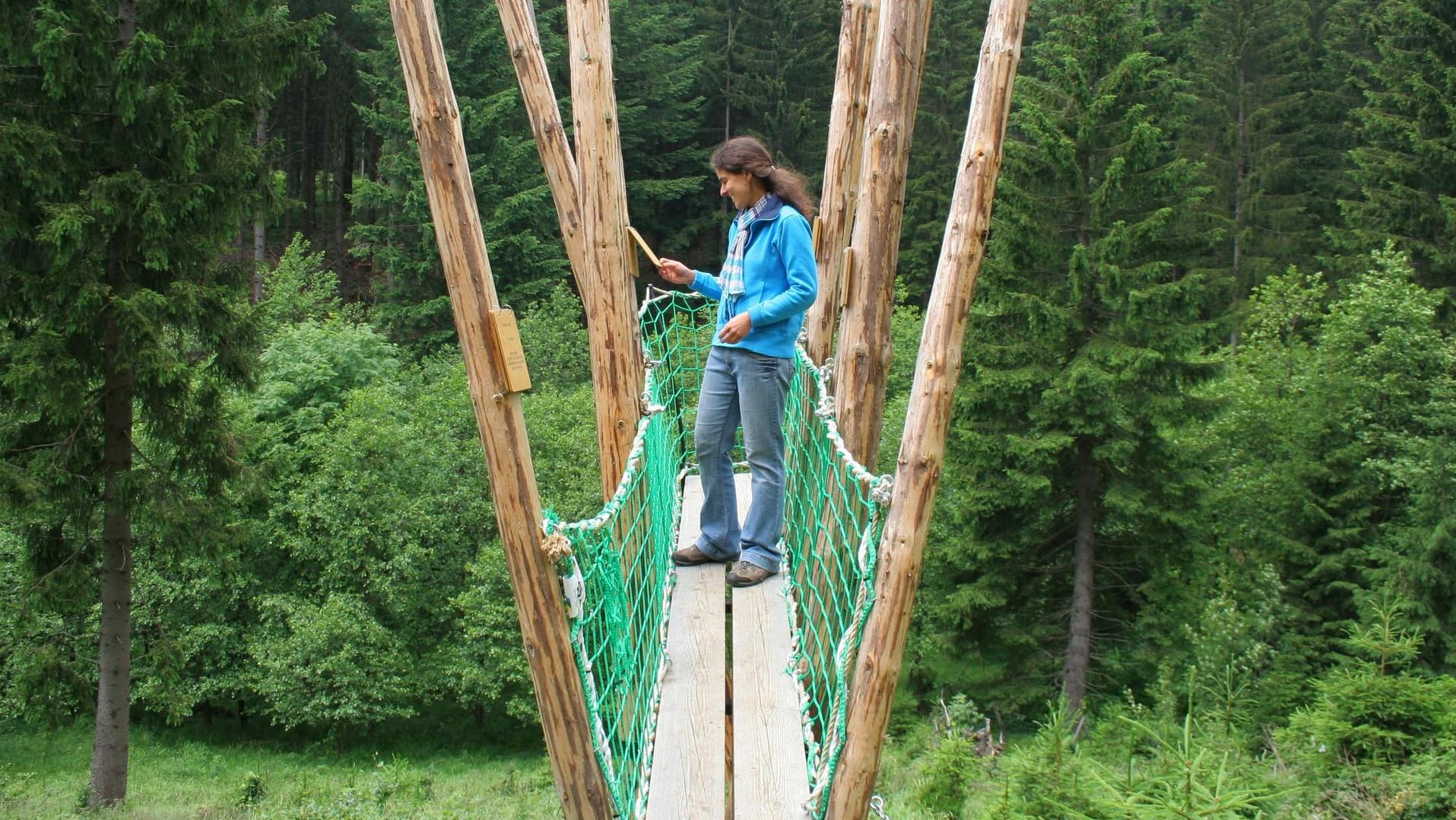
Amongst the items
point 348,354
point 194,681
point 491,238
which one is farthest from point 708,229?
point 194,681

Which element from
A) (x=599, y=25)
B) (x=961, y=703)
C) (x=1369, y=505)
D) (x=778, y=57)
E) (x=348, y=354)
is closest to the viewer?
(x=599, y=25)

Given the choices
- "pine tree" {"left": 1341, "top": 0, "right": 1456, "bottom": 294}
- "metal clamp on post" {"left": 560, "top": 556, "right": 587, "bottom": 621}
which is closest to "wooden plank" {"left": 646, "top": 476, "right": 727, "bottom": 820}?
"metal clamp on post" {"left": 560, "top": 556, "right": 587, "bottom": 621}

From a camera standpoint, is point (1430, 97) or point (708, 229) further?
point (708, 229)

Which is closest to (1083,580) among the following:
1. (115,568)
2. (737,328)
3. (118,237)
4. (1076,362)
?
(1076,362)

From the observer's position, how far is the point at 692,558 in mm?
3729

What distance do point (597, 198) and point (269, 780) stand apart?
1146cm

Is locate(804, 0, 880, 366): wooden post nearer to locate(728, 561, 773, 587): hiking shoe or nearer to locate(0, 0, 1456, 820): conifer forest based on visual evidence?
locate(728, 561, 773, 587): hiking shoe

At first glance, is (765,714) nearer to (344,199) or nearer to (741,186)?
(741,186)

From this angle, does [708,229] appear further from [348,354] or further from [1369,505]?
[1369,505]

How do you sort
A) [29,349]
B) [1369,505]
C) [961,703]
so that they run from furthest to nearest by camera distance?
[1369,505], [961,703], [29,349]

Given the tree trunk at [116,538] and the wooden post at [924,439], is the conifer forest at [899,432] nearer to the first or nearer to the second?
the tree trunk at [116,538]

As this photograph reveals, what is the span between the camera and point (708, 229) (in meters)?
24.5

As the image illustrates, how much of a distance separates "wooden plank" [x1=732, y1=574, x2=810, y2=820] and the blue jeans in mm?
155

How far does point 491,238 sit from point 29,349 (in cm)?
1147
